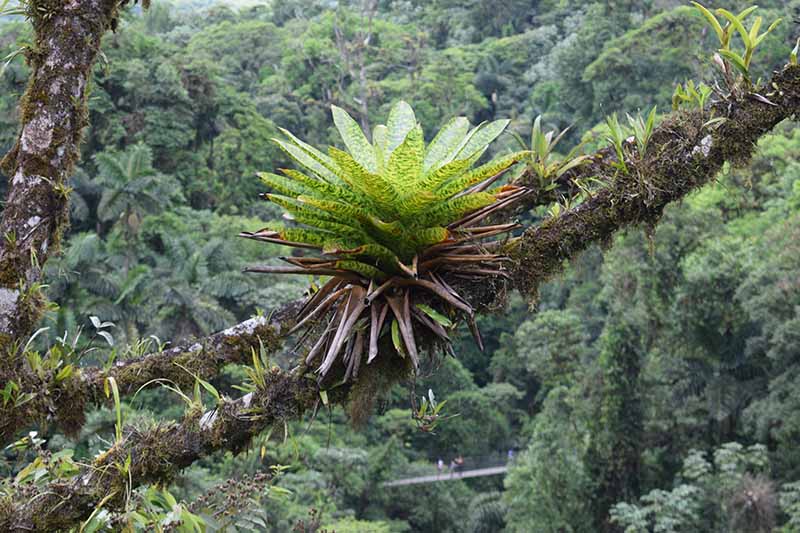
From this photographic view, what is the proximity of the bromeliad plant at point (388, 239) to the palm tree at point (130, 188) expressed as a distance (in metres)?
14.3

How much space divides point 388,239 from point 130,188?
14.8 meters

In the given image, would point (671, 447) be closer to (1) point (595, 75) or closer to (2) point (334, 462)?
(2) point (334, 462)

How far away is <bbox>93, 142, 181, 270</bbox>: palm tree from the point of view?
15.2 meters

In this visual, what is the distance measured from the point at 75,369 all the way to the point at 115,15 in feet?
3.05

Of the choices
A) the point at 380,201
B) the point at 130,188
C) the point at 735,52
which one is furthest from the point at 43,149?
the point at 130,188

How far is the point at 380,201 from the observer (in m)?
1.70

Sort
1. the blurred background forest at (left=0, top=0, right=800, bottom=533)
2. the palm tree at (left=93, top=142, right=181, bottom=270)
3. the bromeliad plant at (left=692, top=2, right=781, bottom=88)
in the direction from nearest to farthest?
the bromeliad plant at (left=692, top=2, right=781, bottom=88), the blurred background forest at (left=0, top=0, right=800, bottom=533), the palm tree at (left=93, top=142, right=181, bottom=270)

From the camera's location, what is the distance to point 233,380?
14086mm

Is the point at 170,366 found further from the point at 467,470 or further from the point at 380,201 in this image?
the point at 467,470

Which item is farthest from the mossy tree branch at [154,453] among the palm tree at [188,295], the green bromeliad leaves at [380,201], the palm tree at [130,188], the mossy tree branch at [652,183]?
the palm tree at [130,188]

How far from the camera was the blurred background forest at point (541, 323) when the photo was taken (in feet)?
42.4

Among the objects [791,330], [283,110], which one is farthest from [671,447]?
[283,110]

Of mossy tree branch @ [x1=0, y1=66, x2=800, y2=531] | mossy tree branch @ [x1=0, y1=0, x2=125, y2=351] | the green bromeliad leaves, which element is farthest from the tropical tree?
the green bromeliad leaves

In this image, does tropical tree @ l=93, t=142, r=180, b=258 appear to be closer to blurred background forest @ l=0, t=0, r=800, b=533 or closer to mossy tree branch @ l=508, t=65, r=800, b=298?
blurred background forest @ l=0, t=0, r=800, b=533
